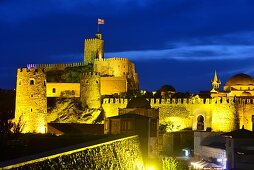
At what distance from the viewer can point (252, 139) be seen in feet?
106

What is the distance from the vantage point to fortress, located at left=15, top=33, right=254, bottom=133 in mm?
30422

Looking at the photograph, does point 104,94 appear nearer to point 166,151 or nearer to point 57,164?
point 166,151

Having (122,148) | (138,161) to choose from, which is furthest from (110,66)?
(122,148)

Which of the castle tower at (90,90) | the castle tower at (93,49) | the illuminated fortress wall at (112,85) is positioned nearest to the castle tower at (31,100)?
the castle tower at (90,90)

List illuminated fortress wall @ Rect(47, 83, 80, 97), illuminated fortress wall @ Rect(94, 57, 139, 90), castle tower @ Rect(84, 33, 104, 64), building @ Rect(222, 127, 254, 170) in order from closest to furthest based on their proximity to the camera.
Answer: building @ Rect(222, 127, 254, 170), illuminated fortress wall @ Rect(47, 83, 80, 97), illuminated fortress wall @ Rect(94, 57, 139, 90), castle tower @ Rect(84, 33, 104, 64)

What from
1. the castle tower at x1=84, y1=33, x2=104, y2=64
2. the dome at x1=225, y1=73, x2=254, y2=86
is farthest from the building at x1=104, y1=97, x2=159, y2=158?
the castle tower at x1=84, y1=33, x2=104, y2=64

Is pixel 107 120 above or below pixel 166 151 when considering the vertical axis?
above

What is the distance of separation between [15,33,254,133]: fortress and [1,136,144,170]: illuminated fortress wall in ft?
25.7

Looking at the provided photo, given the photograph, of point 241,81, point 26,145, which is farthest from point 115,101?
point 26,145

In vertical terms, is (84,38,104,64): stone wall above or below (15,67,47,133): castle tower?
above

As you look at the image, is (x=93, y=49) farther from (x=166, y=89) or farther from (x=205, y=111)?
(x=205, y=111)

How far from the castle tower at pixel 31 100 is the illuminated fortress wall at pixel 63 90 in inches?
874

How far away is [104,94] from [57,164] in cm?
4042

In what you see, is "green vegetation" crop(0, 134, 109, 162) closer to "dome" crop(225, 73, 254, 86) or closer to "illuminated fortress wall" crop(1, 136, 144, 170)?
"illuminated fortress wall" crop(1, 136, 144, 170)
